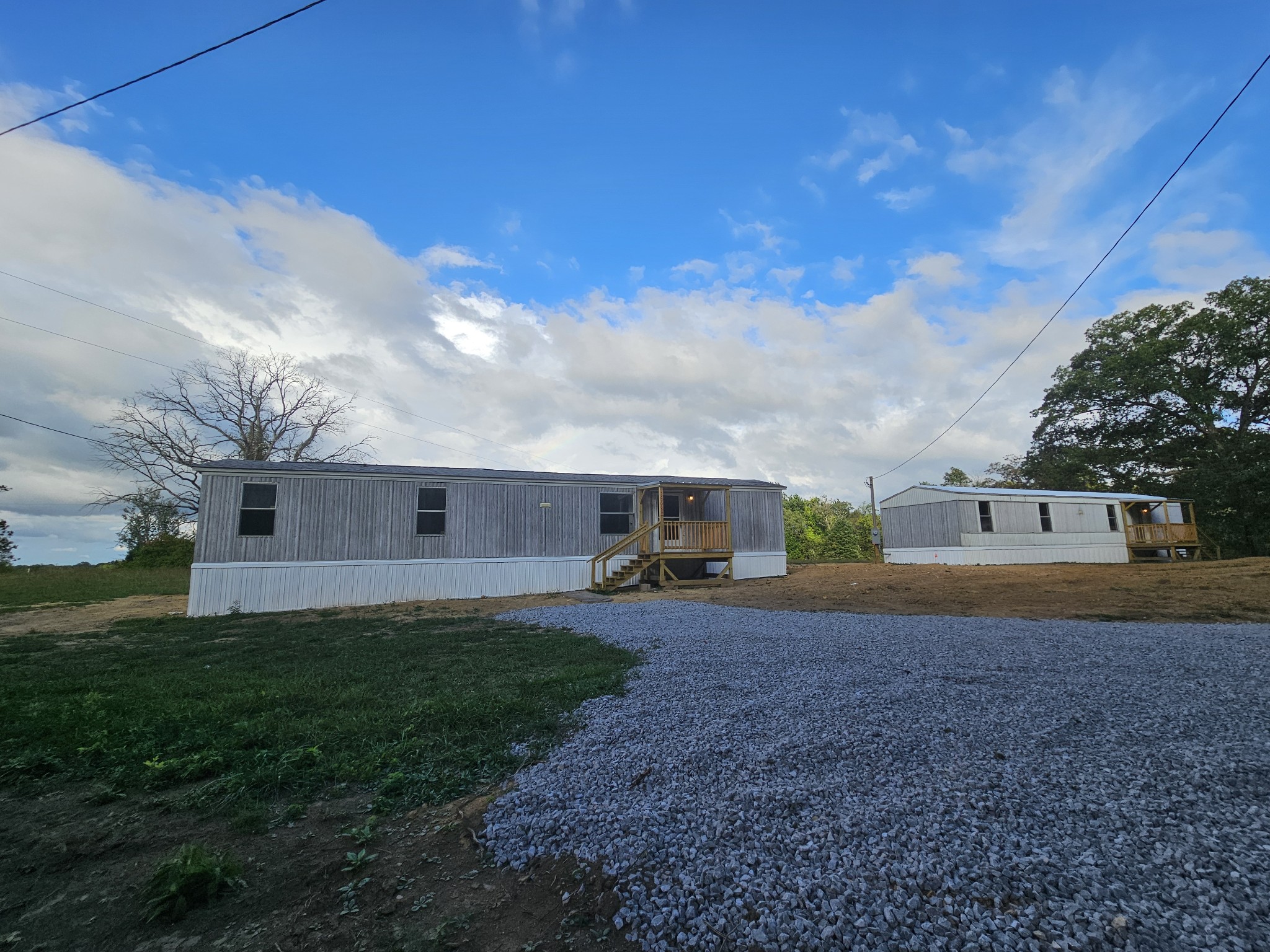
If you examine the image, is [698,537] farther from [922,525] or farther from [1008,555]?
[1008,555]

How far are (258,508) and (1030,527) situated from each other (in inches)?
1052

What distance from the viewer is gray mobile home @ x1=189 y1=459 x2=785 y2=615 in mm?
13125

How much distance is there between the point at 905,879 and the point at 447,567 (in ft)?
45.7

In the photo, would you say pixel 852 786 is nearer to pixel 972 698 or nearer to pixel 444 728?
pixel 972 698

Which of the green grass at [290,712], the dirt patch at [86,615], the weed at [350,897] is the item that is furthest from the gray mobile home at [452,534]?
the weed at [350,897]

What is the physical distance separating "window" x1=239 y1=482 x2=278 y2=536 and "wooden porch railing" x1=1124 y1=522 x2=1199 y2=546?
32.0 meters

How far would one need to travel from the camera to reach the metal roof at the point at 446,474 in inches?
531

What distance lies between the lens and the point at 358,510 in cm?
1405

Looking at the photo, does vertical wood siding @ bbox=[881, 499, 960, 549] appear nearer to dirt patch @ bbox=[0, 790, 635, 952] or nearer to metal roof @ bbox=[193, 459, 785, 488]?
metal roof @ bbox=[193, 459, 785, 488]

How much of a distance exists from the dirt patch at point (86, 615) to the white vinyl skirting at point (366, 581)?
1.24 metres

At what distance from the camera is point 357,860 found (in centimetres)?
238

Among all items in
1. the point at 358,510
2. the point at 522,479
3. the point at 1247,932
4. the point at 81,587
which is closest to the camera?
the point at 1247,932

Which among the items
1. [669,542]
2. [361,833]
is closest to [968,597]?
[669,542]

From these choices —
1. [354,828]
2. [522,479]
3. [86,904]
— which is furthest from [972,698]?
[522,479]
